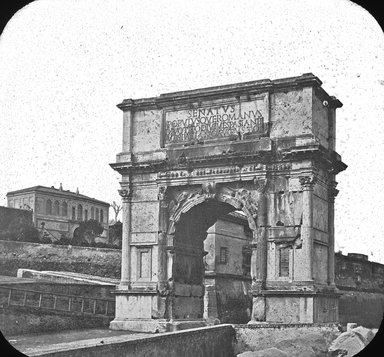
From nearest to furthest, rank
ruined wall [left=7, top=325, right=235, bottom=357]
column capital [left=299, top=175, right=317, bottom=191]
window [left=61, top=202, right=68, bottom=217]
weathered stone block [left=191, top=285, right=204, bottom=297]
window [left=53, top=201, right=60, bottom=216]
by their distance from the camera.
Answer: ruined wall [left=7, top=325, right=235, bottom=357] < column capital [left=299, top=175, right=317, bottom=191] < weathered stone block [left=191, top=285, right=204, bottom=297] < window [left=53, top=201, right=60, bottom=216] < window [left=61, top=202, right=68, bottom=217]

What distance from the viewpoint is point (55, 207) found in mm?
47469

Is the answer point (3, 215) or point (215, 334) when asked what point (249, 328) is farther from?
point (3, 215)

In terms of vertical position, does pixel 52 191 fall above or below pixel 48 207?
above

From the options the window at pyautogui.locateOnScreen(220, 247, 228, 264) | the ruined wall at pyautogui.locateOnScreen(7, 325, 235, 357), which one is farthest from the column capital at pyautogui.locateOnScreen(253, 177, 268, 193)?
the window at pyautogui.locateOnScreen(220, 247, 228, 264)

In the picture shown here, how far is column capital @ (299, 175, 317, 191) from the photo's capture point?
1883 cm

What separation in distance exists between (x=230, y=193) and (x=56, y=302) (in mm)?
6437

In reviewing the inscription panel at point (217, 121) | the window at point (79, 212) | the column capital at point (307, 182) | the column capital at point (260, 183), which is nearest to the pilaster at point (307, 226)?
the column capital at point (307, 182)

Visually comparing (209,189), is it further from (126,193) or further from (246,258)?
(246,258)

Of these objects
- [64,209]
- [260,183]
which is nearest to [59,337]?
[260,183]

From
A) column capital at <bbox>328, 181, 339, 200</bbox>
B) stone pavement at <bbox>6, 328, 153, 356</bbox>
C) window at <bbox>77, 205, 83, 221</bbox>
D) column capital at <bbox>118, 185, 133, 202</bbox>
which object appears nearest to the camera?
stone pavement at <bbox>6, 328, 153, 356</bbox>

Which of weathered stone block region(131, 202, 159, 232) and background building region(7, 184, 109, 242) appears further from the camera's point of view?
background building region(7, 184, 109, 242)

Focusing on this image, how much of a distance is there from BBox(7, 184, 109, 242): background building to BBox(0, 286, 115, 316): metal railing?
70.7 ft

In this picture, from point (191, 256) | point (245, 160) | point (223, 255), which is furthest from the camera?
point (223, 255)

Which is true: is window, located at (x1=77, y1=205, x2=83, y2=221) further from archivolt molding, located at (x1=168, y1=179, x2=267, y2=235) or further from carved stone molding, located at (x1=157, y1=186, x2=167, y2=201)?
archivolt molding, located at (x1=168, y1=179, x2=267, y2=235)
